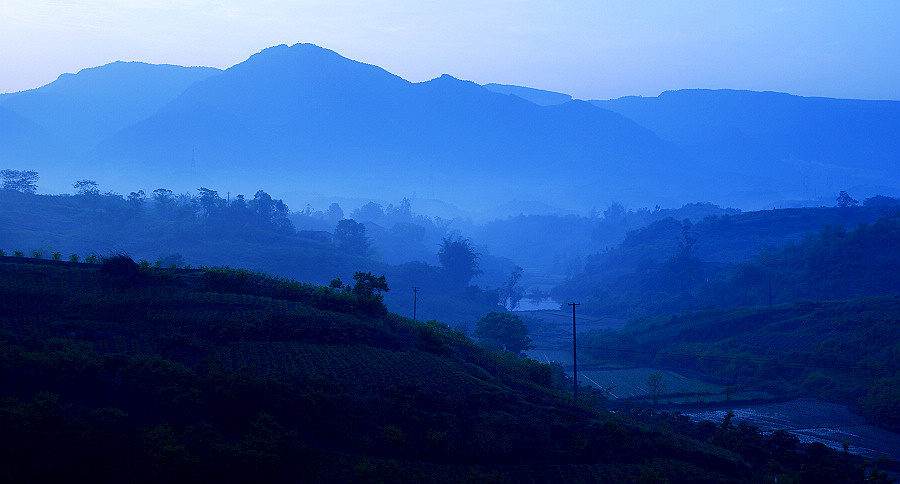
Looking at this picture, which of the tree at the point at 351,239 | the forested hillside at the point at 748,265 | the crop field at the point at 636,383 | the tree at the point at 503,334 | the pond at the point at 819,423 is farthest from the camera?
the tree at the point at 351,239

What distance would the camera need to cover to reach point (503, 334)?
58812mm

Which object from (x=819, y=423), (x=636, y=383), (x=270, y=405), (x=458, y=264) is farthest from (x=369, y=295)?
(x=458, y=264)

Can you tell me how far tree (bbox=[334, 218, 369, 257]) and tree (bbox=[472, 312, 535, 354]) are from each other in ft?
173

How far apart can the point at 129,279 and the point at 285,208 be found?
87.2 meters

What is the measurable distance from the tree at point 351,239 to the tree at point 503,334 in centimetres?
5273

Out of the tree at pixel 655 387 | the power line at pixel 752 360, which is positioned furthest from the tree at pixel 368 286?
the power line at pixel 752 360

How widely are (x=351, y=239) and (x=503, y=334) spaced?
5935cm

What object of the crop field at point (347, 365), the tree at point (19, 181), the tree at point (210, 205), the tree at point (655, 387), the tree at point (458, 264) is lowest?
the tree at point (655, 387)

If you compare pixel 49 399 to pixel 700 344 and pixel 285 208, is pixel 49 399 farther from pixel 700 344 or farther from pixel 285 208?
pixel 285 208

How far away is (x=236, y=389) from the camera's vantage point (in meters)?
23.4

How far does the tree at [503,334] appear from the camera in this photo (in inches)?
2313

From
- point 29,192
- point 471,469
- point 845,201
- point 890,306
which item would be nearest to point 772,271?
point 890,306

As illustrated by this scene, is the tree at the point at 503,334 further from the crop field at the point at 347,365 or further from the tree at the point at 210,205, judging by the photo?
the tree at the point at 210,205

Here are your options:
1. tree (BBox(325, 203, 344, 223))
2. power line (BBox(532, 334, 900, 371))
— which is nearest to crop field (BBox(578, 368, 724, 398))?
power line (BBox(532, 334, 900, 371))
